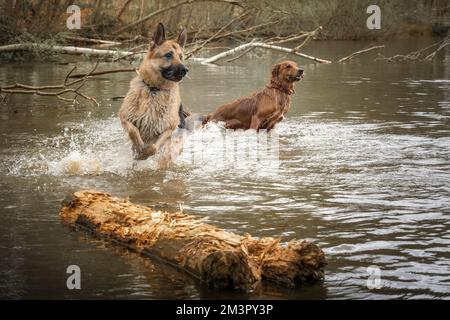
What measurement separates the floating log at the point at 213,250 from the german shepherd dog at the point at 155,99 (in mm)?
3049

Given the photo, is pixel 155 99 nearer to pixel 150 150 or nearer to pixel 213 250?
pixel 150 150

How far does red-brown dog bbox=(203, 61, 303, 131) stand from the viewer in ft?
37.2

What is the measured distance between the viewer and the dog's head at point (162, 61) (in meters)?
8.71

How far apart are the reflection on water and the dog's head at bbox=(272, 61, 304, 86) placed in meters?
0.78

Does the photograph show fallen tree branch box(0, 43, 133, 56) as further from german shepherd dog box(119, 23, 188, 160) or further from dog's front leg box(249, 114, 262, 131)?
german shepherd dog box(119, 23, 188, 160)

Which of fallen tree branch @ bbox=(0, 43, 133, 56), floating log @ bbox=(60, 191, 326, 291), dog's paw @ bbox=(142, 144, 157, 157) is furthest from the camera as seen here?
fallen tree branch @ bbox=(0, 43, 133, 56)

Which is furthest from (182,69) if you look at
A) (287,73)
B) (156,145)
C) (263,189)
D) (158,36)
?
(287,73)

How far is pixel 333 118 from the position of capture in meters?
12.5

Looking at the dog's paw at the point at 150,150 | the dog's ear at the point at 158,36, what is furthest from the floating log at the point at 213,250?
the dog's ear at the point at 158,36

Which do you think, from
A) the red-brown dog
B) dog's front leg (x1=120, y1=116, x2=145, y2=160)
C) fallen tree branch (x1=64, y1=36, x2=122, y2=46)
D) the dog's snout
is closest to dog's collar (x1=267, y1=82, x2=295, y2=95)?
the red-brown dog

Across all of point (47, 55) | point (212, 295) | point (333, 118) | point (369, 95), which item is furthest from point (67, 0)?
point (212, 295)

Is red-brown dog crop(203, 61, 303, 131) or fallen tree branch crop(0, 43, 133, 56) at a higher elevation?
fallen tree branch crop(0, 43, 133, 56)
